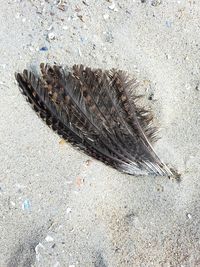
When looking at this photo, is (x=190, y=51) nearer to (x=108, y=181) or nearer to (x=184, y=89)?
(x=184, y=89)

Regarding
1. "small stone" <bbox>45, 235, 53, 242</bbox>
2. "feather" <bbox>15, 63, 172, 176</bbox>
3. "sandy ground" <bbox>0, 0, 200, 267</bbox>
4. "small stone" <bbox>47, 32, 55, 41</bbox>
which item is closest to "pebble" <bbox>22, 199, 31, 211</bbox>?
"sandy ground" <bbox>0, 0, 200, 267</bbox>

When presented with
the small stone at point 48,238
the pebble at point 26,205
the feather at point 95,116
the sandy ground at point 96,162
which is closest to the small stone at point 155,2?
the sandy ground at point 96,162

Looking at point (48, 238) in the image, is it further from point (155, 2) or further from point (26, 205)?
point (155, 2)

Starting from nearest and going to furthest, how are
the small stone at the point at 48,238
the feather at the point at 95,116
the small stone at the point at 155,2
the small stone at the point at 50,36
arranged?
the small stone at the point at 48,238 < the feather at the point at 95,116 < the small stone at the point at 50,36 < the small stone at the point at 155,2

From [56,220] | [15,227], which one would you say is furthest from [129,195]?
[15,227]

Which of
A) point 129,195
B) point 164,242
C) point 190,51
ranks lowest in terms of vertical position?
point 164,242

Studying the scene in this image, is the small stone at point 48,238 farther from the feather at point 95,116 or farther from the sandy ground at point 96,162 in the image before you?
the feather at point 95,116
